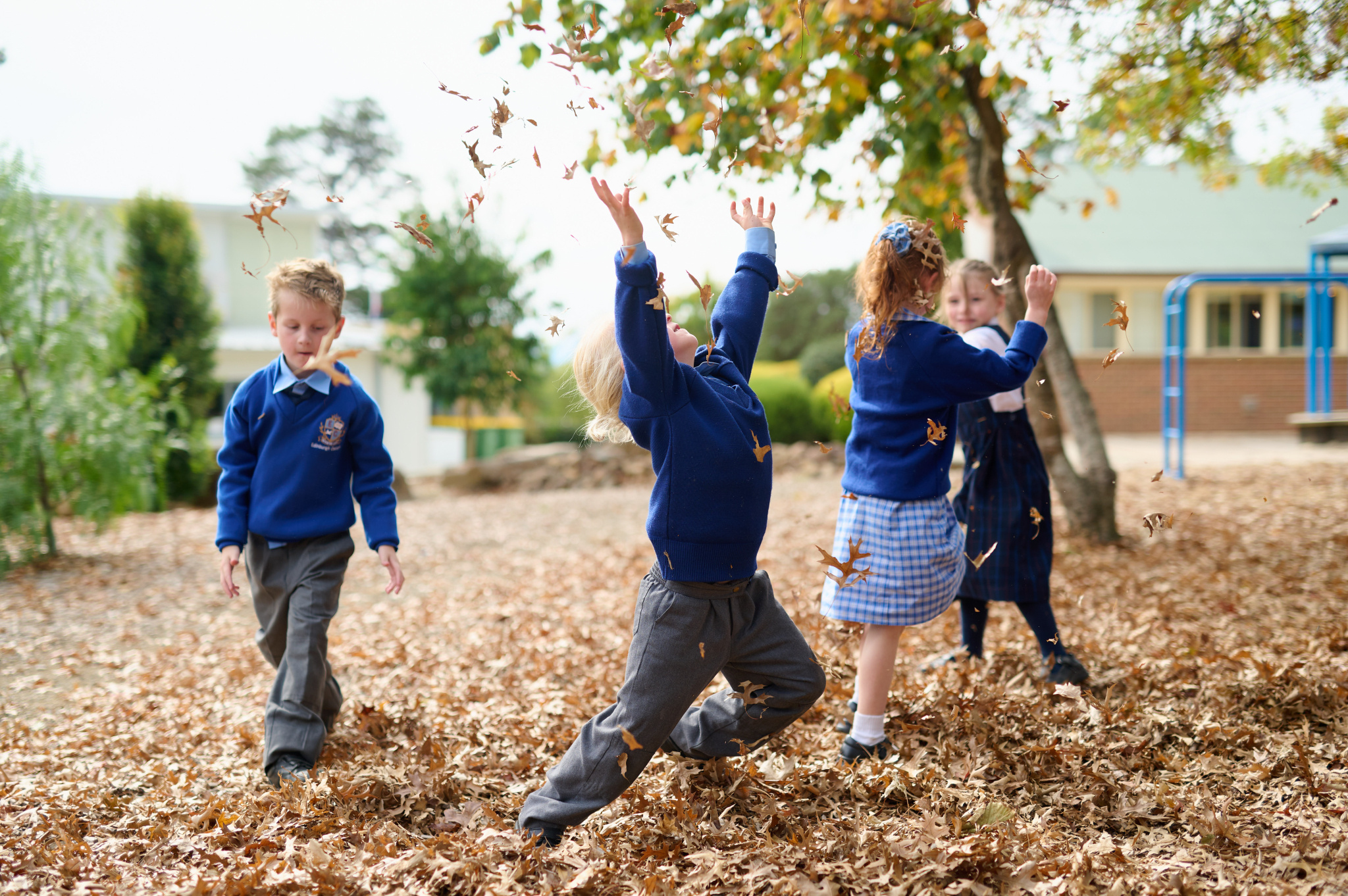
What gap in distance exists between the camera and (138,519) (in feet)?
35.8

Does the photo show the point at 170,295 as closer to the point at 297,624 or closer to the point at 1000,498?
the point at 297,624

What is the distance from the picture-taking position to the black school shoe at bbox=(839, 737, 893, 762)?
115 inches

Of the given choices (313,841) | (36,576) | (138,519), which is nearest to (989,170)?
(313,841)

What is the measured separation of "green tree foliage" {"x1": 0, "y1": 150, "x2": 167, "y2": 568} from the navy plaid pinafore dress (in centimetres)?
697

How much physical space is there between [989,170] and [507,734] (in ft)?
15.7

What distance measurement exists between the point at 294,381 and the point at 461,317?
Result: 14.4 meters

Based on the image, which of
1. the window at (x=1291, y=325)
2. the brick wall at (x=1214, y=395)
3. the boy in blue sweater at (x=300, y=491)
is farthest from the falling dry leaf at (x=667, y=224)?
the window at (x=1291, y=325)

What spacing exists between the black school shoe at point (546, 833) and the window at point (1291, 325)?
1988 cm

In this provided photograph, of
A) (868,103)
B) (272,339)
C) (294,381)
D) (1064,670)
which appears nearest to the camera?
(294,381)

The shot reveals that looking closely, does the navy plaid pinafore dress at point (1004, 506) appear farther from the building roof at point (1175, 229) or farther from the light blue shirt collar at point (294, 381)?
the building roof at point (1175, 229)

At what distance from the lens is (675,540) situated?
2.36 meters

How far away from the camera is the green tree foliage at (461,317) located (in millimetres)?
16938

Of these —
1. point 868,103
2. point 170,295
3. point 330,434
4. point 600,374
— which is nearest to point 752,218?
point 600,374

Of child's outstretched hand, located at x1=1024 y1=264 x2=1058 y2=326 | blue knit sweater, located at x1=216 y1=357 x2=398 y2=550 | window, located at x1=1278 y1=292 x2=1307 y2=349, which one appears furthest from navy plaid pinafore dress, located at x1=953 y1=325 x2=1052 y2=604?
window, located at x1=1278 y1=292 x2=1307 y2=349
